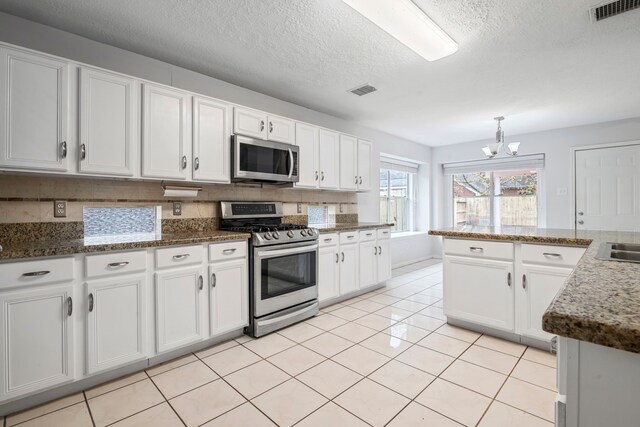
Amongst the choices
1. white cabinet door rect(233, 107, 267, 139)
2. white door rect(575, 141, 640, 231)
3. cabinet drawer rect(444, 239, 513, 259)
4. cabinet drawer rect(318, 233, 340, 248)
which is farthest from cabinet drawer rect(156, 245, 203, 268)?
white door rect(575, 141, 640, 231)

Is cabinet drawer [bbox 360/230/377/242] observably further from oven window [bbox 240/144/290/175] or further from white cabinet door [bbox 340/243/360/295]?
oven window [bbox 240/144/290/175]

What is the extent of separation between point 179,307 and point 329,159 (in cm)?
238

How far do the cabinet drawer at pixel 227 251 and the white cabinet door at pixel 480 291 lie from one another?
1899 millimetres

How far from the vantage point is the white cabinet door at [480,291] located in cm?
257

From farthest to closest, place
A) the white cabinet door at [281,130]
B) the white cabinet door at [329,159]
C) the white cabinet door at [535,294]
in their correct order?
the white cabinet door at [329,159]
the white cabinet door at [281,130]
the white cabinet door at [535,294]

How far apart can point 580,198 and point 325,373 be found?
496cm

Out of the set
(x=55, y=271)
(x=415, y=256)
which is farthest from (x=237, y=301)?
(x=415, y=256)

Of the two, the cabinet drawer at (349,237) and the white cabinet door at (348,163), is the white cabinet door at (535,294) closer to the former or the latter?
the cabinet drawer at (349,237)

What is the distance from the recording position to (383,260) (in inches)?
165

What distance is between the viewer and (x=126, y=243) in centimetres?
201

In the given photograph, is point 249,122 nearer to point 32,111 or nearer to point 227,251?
point 227,251

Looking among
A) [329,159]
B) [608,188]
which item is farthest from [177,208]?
[608,188]

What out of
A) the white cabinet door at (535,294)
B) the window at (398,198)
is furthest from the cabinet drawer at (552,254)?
the window at (398,198)

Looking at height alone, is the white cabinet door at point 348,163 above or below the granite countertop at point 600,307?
above
